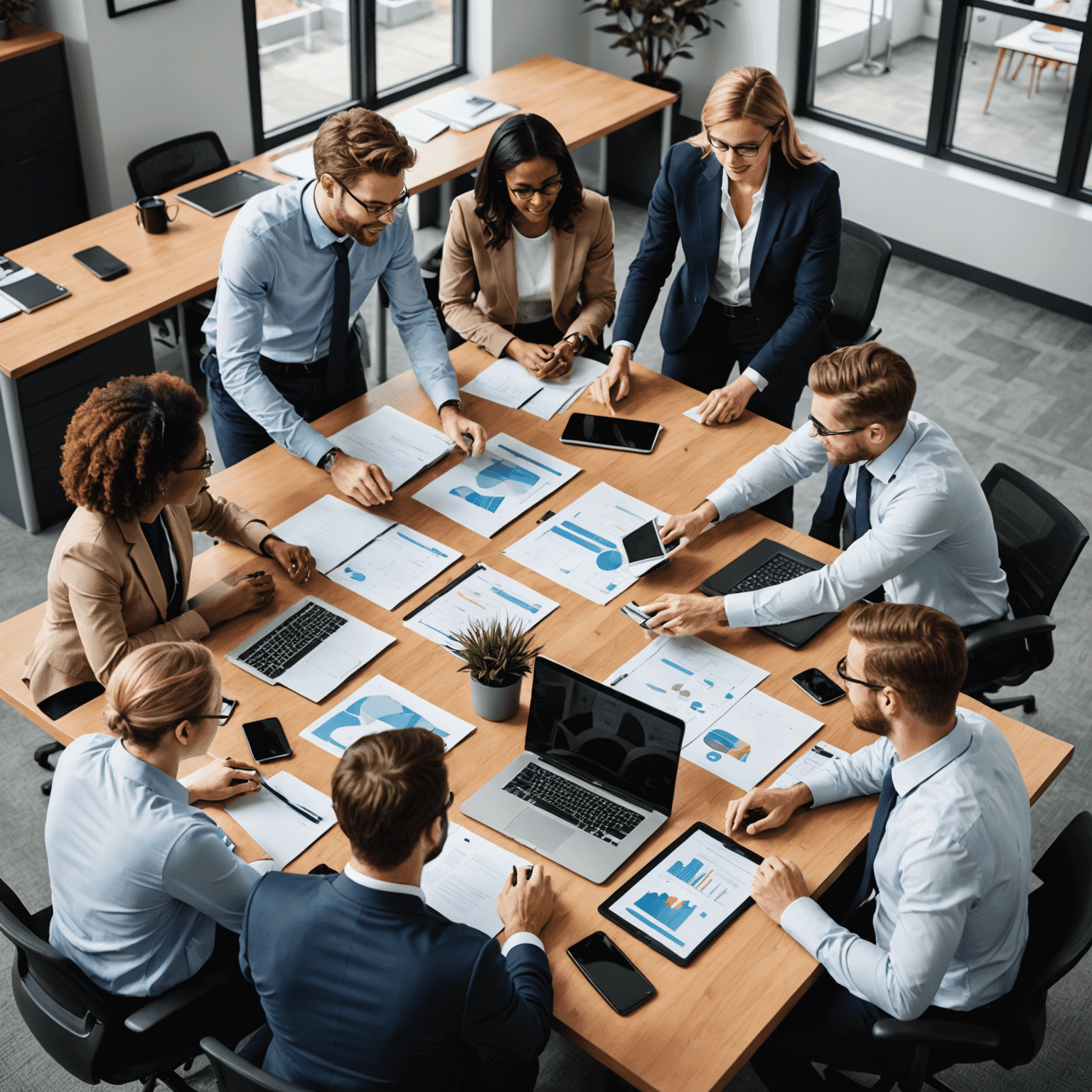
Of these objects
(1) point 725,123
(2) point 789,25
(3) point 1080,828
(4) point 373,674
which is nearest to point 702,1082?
(3) point 1080,828

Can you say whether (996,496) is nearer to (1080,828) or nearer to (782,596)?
(782,596)

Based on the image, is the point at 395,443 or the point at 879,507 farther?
the point at 395,443

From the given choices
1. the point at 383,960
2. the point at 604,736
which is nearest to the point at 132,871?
the point at 383,960

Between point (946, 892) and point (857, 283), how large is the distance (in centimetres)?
284

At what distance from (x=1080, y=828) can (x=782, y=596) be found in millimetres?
819

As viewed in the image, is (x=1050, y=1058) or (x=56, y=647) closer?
(x=56, y=647)

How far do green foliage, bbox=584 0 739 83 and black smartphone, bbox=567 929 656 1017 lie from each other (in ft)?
17.5

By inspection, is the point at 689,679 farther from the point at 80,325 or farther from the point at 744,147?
the point at 80,325

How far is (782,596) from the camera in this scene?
2900mm

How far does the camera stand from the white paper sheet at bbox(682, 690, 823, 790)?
103 inches

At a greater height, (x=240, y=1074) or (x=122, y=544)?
(x=122, y=544)

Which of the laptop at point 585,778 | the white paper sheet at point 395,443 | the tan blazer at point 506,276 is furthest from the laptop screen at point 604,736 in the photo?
the tan blazer at point 506,276

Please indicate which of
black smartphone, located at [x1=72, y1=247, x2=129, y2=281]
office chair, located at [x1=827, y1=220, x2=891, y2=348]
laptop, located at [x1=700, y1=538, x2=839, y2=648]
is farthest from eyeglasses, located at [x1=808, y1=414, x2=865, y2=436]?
black smartphone, located at [x1=72, y1=247, x2=129, y2=281]

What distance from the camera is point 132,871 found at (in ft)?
7.31
